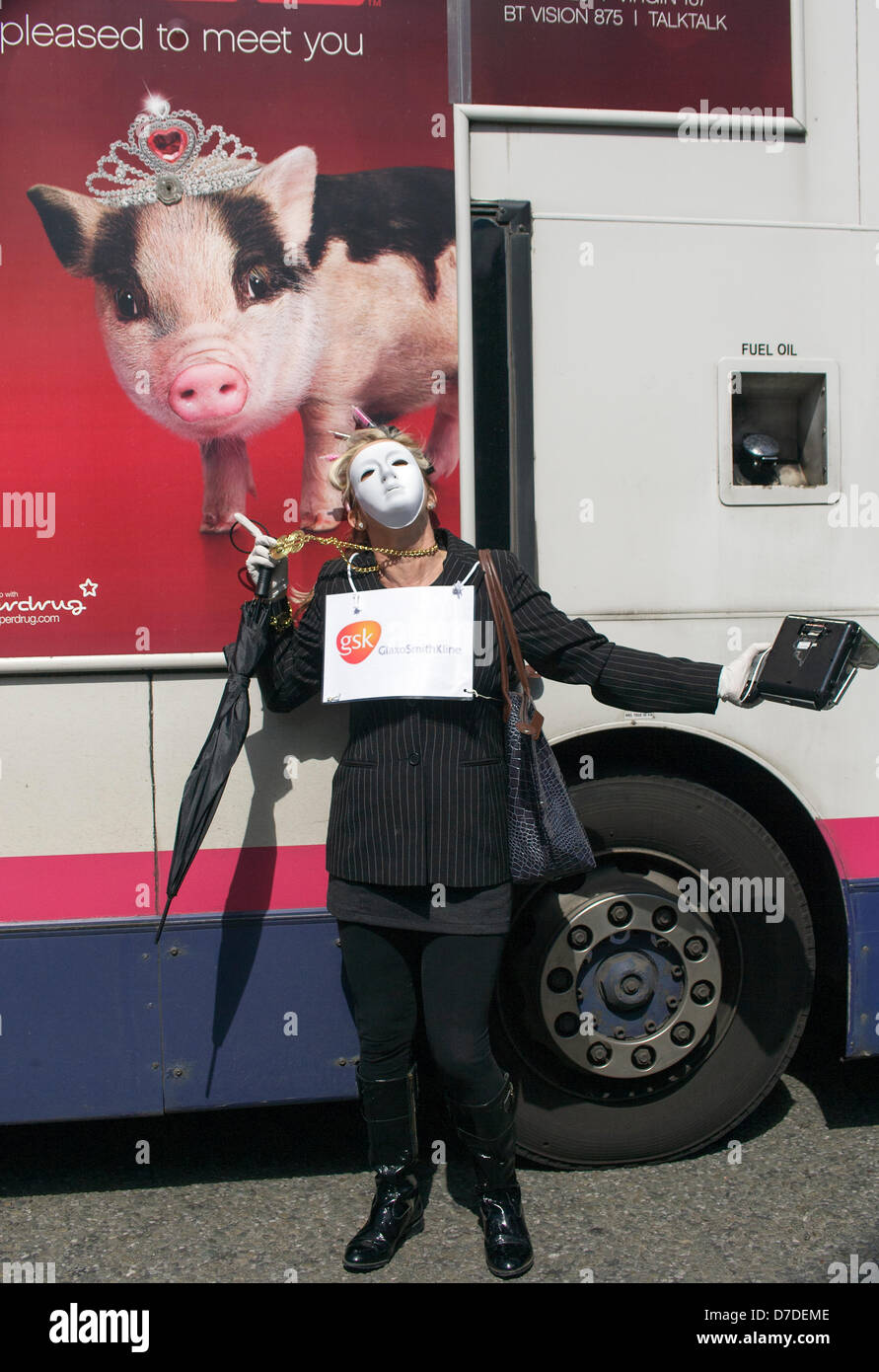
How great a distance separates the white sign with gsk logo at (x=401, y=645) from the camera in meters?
2.65

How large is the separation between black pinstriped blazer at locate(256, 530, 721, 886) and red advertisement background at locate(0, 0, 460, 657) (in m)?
0.25

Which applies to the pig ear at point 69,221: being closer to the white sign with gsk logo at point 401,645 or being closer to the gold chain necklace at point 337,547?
the gold chain necklace at point 337,547

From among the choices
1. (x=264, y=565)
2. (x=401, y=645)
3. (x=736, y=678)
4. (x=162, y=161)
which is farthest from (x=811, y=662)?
(x=162, y=161)

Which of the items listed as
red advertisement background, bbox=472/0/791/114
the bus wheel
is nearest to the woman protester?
the bus wheel

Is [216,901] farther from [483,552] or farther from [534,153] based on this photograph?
[534,153]

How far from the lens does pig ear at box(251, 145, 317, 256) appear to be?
9.37 feet

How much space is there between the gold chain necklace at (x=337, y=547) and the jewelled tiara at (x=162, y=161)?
0.86 metres

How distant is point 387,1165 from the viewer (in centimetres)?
278

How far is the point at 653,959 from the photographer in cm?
308

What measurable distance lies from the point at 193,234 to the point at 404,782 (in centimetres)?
143

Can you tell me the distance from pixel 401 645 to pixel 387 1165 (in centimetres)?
125

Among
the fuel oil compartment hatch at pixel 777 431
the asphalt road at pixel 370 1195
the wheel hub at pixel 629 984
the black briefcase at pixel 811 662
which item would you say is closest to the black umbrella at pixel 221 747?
the asphalt road at pixel 370 1195

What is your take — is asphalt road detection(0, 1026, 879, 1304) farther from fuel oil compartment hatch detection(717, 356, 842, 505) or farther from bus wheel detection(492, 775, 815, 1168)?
fuel oil compartment hatch detection(717, 356, 842, 505)

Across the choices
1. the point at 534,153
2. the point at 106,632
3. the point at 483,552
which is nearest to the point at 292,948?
the point at 106,632
